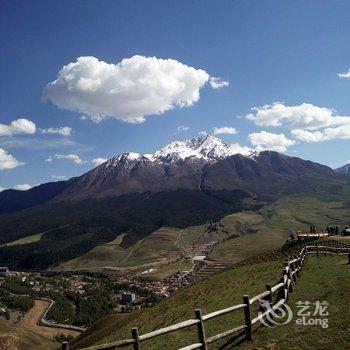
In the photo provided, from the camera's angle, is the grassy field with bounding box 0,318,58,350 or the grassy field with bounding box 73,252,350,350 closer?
the grassy field with bounding box 73,252,350,350

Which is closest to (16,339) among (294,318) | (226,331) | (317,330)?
(294,318)

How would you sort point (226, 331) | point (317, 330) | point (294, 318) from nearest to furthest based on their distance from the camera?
point (317, 330)
point (226, 331)
point (294, 318)

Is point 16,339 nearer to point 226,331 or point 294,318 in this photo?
point 294,318

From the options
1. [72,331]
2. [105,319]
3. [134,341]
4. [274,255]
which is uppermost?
[134,341]

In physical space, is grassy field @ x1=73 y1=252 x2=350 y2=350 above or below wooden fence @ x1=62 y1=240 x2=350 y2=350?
below

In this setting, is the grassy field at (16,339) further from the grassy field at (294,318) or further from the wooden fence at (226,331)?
the wooden fence at (226,331)

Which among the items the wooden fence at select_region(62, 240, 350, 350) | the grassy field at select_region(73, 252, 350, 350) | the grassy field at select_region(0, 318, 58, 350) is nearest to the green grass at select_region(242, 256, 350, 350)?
the grassy field at select_region(73, 252, 350, 350)

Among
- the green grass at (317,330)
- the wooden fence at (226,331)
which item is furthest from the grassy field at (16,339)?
the wooden fence at (226,331)

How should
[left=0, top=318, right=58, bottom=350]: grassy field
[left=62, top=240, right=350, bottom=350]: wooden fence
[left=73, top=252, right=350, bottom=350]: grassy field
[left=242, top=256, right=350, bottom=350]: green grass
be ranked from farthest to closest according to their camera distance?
1. [left=0, top=318, right=58, bottom=350]: grassy field
2. [left=73, top=252, right=350, bottom=350]: grassy field
3. [left=242, top=256, right=350, bottom=350]: green grass
4. [left=62, top=240, right=350, bottom=350]: wooden fence

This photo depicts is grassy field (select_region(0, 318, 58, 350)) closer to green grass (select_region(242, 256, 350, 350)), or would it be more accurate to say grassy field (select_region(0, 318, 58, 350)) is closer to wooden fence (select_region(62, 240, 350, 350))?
green grass (select_region(242, 256, 350, 350))

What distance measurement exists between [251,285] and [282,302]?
15992 millimetres

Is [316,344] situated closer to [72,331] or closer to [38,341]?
[38,341]

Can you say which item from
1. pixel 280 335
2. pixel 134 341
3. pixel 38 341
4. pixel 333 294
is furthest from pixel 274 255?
pixel 38 341

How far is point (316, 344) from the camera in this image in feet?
63.4
